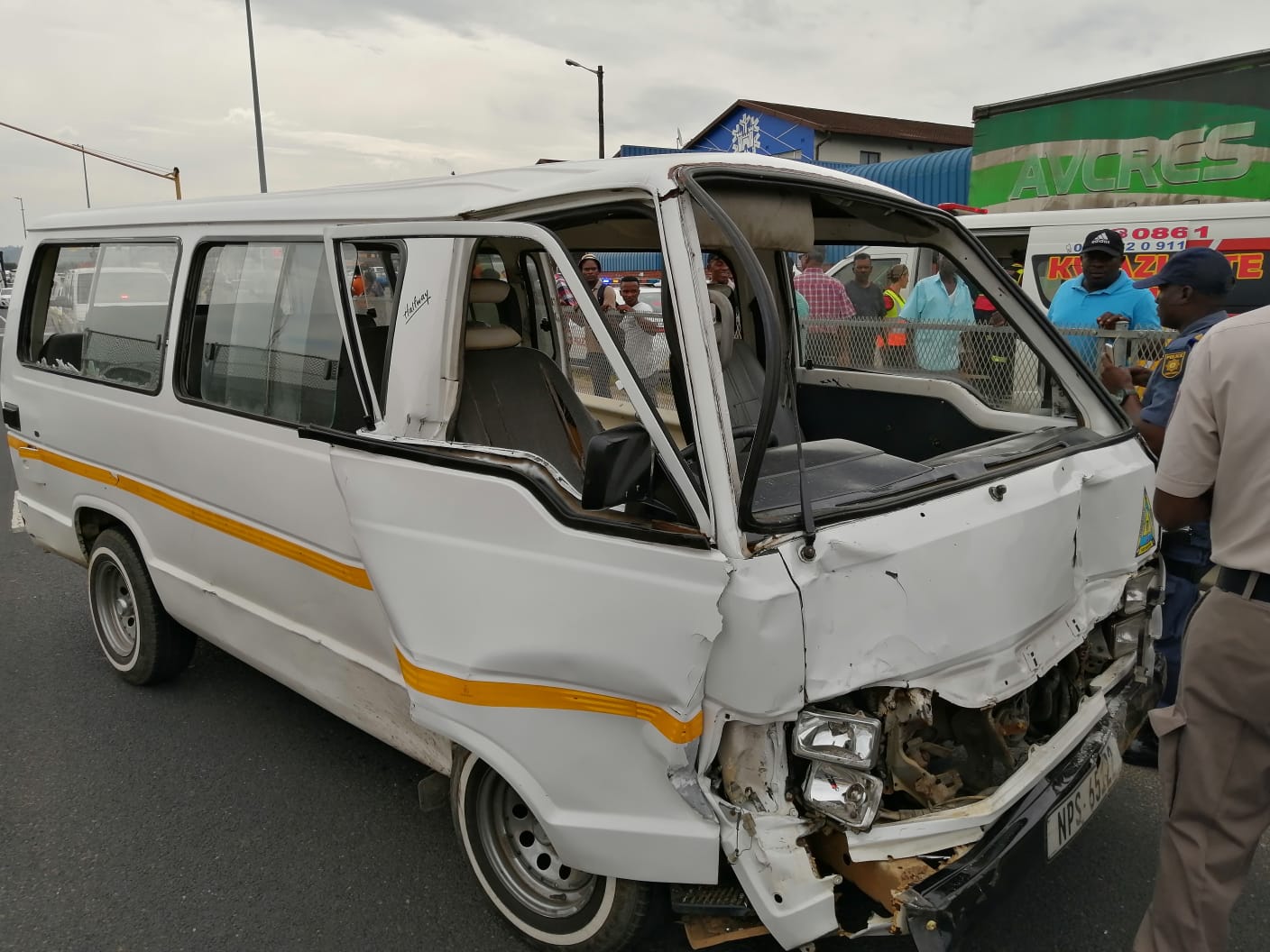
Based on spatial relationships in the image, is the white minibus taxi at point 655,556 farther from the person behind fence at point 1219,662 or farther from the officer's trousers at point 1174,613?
the officer's trousers at point 1174,613

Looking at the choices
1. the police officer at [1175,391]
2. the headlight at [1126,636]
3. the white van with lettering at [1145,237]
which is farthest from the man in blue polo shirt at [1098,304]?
the headlight at [1126,636]

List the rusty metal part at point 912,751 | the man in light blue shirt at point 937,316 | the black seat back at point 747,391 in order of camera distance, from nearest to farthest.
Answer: the rusty metal part at point 912,751 → the black seat back at point 747,391 → the man in light blue shirt at point 937,316

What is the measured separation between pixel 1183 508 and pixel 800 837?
127 cm

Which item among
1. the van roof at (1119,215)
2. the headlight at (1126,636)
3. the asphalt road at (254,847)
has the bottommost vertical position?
the asphalt road at (254,847)

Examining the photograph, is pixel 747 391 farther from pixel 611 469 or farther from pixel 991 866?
pixel 991 866

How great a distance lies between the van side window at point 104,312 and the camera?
3637 millimetres

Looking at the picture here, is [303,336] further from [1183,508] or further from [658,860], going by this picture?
[1183,508]

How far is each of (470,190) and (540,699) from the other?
142 cm

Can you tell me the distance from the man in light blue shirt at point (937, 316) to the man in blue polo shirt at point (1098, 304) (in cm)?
60

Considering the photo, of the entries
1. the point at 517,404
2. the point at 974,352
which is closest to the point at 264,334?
the point at 517,404

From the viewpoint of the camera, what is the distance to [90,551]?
4.31 meters

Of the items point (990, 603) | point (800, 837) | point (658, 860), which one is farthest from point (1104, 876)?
point (658, 860)

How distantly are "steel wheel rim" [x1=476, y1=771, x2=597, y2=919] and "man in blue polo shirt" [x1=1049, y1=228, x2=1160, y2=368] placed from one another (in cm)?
442

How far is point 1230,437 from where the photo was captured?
209 cm
